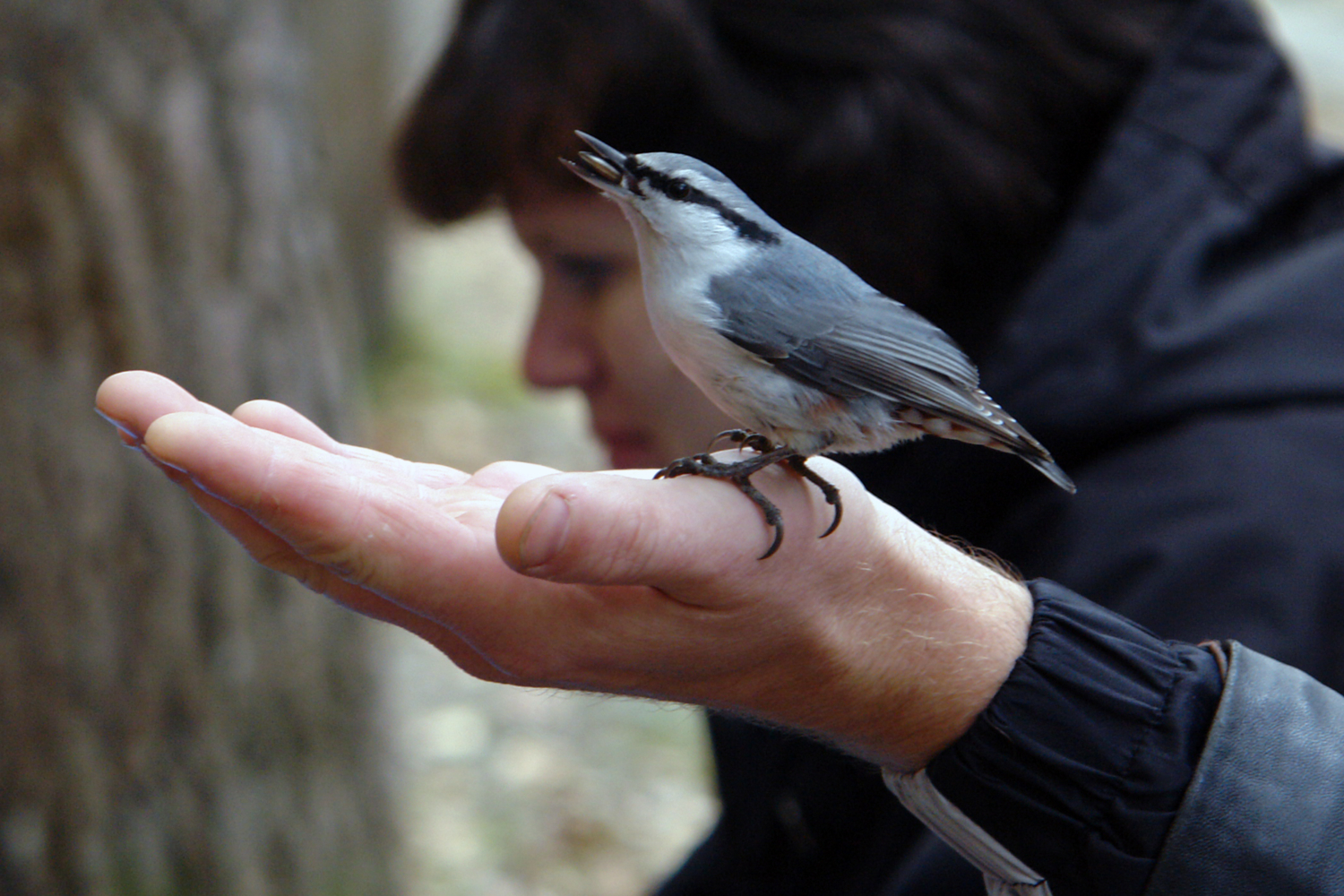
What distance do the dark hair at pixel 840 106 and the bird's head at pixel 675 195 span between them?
0.69 metres

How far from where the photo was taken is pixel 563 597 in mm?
983

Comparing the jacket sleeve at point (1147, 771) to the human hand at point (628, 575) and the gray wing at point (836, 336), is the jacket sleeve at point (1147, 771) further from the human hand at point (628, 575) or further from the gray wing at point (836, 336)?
the gray wing at point (836, 336)

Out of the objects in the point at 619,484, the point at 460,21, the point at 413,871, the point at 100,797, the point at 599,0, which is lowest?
the point at 413,871

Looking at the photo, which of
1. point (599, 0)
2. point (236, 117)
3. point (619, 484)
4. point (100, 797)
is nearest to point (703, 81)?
point (599, 0)

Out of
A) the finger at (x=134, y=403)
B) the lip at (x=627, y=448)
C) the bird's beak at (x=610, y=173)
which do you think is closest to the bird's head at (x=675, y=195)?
the bird's beak at (x=610, y=173)

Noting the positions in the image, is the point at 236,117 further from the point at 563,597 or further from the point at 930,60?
the point at 563,597

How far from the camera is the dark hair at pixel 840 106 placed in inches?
72.0

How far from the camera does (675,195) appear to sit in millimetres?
1158

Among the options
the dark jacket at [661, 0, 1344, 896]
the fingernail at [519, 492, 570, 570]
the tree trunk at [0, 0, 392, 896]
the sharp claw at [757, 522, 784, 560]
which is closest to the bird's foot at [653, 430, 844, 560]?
the sharp claw at [757, 522, 784, 560]

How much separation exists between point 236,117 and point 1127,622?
5.98ft

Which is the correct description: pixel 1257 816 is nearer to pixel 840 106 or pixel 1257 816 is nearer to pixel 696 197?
pixel 696 197

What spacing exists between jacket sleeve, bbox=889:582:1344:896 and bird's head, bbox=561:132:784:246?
504 mm

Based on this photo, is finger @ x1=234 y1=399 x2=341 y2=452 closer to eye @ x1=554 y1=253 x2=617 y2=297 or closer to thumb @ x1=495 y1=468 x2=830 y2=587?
thumb @ x1=495 y1=468 x2=830 y2=587

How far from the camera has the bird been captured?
1.14m
